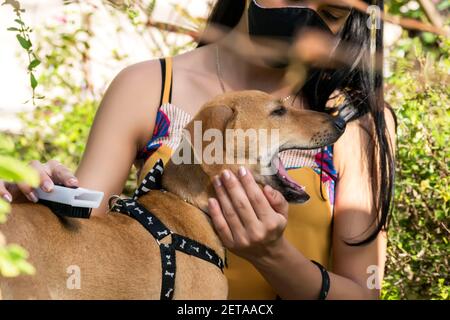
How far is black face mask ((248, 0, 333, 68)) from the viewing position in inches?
103

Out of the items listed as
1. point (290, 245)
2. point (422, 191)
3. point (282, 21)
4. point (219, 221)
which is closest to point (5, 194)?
point (219, 221)

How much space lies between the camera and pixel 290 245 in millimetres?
2375

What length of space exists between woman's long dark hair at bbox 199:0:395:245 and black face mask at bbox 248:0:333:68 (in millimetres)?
255

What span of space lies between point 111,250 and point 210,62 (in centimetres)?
113

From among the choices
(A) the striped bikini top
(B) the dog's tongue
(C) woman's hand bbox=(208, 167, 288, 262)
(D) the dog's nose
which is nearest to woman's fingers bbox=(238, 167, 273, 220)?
(C) woman's hand bbox=(208, 167, 288, 262)

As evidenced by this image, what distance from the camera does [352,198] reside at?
108 inches

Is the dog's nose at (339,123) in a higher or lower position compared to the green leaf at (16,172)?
lower

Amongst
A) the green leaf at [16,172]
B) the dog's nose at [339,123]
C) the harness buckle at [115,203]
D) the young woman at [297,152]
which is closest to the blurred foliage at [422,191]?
the young woman at [297,152]

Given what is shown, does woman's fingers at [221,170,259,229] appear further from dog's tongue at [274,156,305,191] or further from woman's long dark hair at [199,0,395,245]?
woman's long dark hair at [199,0,395,245]

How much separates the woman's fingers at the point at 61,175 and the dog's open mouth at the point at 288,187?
0.75 m

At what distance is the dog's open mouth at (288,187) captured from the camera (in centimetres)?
248

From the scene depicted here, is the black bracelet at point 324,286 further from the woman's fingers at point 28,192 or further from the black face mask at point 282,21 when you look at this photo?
the woman's fingers at point 28,192
